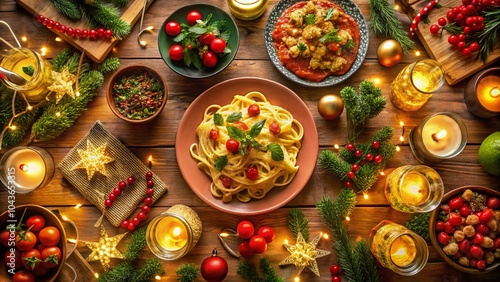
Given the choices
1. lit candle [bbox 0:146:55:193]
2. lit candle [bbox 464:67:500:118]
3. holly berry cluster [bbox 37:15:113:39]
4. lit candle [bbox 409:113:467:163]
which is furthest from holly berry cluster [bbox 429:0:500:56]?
lit candle [bbox 0:146:55:193]

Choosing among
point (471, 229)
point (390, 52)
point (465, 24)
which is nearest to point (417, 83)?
point (390, 52)

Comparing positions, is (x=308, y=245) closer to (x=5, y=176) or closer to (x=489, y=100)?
(x=489, y=100)

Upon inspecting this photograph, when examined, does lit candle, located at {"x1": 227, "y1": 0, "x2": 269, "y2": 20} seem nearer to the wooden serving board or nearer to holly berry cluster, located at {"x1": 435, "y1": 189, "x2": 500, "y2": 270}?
the wooden serving board

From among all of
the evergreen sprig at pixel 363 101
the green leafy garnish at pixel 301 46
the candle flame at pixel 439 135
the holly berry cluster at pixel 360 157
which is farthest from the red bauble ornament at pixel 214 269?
the candle flame at pixel 439 135

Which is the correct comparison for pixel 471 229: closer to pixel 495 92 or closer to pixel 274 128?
pixel 495 92

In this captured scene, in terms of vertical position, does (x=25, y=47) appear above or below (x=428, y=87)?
above

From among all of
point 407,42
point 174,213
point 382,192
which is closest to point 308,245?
point 382,192

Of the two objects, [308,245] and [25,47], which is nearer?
[308,245]
